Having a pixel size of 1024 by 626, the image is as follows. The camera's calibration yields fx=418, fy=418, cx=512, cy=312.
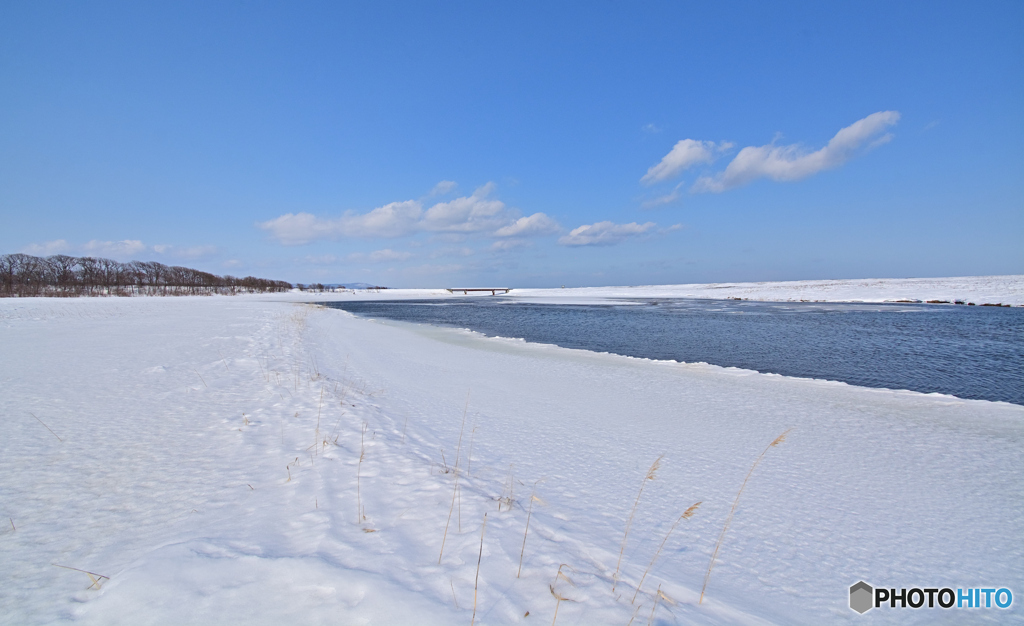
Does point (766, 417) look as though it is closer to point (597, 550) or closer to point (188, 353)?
point (597, 550)

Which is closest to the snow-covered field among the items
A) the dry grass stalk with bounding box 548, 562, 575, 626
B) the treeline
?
the dry grass stalk with bounding box 548, 562, 575, 626

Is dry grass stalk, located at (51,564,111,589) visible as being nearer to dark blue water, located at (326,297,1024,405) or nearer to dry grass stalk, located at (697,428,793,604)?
dry grass stalk, located at (697,428,793,604)

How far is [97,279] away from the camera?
69875mm

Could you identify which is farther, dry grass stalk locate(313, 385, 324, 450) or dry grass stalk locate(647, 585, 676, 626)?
dry grass stalk locate(313, 385, 324, 450)

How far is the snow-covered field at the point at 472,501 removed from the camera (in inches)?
103

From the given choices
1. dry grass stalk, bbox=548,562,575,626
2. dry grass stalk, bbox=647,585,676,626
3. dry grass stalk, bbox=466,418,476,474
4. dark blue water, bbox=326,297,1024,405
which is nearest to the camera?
dry grass stalk, bbox=548,562,575,626

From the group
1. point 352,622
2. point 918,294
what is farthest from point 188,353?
point 918,294

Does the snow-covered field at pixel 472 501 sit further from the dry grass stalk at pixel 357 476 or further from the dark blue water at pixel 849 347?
the dark blue water at pixel 849 347

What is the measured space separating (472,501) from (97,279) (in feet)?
314

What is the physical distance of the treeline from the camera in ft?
182

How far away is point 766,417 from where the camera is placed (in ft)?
25.1

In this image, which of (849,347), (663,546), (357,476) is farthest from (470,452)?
(849,347)

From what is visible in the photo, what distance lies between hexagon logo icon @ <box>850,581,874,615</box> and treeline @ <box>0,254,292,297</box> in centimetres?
7340

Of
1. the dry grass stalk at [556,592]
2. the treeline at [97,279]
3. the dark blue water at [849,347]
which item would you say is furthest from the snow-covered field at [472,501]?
the treeline at [97,279]
